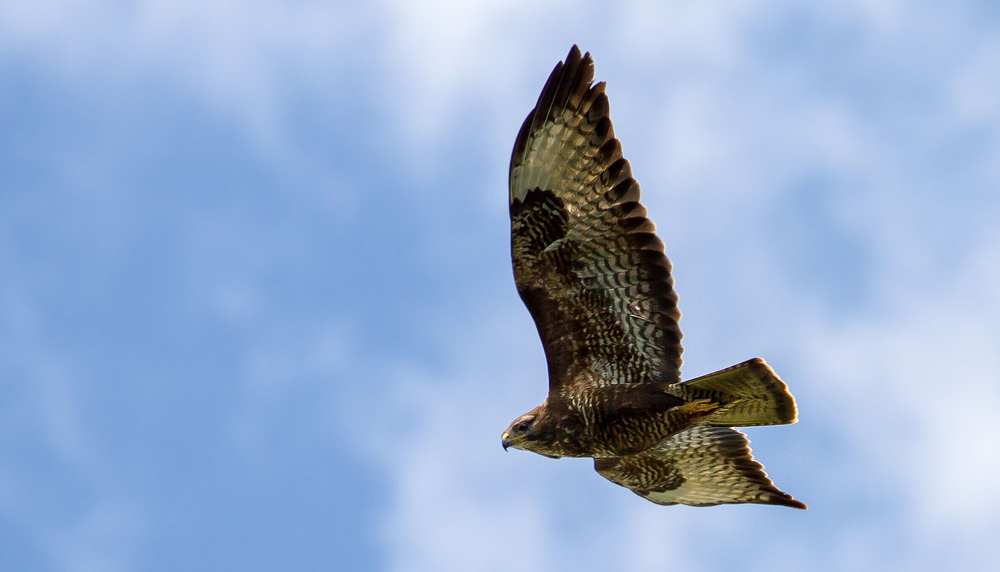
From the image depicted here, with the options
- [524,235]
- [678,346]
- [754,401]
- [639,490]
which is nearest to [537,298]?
[524,235]

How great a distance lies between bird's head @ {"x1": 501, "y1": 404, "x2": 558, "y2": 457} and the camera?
35.7ft

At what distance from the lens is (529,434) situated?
35.8 feet

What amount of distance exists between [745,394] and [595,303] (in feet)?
4.87

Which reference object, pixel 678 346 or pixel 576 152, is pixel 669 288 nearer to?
pixel 678 346

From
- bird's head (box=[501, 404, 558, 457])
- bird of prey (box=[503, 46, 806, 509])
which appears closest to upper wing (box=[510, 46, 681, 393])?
bird of prey (box=[503, 46, 806, 509])

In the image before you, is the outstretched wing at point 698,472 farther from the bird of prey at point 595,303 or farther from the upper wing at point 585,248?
the upper wing at point 585,248

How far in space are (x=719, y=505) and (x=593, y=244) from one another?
3.48 m

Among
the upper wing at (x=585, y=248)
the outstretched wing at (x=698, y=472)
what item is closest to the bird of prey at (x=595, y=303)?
the upper wing at (x=585, y=248)

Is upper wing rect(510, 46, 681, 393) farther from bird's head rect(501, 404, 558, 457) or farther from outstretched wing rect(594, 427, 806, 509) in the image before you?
outstretched wing rect(594, 427, 806, 509)

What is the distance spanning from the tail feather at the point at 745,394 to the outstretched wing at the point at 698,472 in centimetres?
125

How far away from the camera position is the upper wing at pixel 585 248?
33.8 ft

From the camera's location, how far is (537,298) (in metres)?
10.7

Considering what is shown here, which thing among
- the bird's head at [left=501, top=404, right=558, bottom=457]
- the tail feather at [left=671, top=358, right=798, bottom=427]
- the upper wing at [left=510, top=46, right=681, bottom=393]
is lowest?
the tail feather at [left=671, top=358, right=798, bottom=427]

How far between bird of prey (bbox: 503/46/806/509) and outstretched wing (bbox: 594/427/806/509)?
38.6 inches
